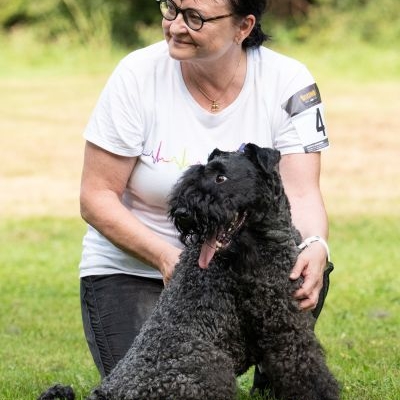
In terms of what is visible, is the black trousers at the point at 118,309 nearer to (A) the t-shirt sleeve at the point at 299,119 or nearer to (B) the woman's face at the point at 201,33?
(A) the t-shirt sleeve at the point at 299,119

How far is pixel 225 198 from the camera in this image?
4172 millimetres

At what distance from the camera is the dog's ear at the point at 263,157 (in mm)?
4293

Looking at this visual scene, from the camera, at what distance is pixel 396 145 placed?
17.9 meters

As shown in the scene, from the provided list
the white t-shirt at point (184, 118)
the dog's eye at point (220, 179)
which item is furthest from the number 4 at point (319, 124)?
the dog's eye at point (220, 179)

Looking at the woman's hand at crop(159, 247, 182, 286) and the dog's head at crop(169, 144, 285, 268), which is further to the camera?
the woman's hand at crop(159, 247, 182, 286)

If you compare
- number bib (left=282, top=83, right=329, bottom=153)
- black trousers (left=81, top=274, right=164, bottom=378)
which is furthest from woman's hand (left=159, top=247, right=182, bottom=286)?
number bib (left=282, top=83, right=329, bottom=153)

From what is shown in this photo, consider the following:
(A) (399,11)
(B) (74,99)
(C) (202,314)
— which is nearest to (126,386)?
(C) (202,314)

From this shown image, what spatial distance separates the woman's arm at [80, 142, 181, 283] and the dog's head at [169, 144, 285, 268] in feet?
2.22

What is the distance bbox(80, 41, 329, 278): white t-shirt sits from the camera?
517 centimetres

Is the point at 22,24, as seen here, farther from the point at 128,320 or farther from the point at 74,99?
the point at 128,320

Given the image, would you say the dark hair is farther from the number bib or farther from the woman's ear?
the number bib

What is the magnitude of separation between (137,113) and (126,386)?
4.56 feet

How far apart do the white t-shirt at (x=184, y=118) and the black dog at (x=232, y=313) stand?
2.27 feet

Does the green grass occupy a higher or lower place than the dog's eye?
lower
